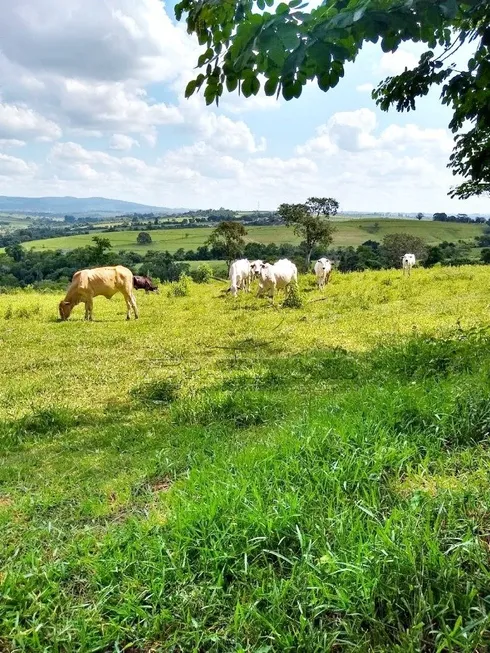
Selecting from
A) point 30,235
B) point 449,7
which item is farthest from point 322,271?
point 30,235

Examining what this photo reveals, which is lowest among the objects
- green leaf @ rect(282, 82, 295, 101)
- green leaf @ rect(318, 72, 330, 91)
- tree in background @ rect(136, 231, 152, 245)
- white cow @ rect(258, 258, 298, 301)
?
tree in background @ rect(136, 231, 152, 245)

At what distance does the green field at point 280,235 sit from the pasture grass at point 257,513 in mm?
77064

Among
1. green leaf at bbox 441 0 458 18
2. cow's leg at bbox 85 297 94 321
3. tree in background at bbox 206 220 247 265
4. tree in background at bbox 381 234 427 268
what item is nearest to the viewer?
green leaf at bbox 441 0 458 18

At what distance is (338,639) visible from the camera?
6.65ft

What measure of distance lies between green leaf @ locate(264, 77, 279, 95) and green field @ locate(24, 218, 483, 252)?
80.5 meters

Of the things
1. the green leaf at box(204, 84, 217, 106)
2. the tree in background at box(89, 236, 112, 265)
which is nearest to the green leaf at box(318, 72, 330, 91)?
the green leaf at box(204, 84, 217, 106)

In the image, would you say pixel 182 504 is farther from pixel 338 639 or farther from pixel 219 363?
pixel 219 363

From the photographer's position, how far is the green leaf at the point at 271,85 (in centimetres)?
196

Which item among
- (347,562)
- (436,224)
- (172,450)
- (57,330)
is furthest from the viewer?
(436,224)

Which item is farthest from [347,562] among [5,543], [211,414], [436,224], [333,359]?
[436,224]

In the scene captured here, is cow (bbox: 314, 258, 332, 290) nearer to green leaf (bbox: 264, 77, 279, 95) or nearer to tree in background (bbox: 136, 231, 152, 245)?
green leaf (bbox: 264, 77, 279, 95)

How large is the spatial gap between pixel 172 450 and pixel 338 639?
9.08 feet

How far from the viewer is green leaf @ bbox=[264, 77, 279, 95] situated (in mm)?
1955

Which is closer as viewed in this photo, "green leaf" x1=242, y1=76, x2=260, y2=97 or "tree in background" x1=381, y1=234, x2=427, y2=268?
"green leaf" x1=242, y1=76, x2=260, y2=97
